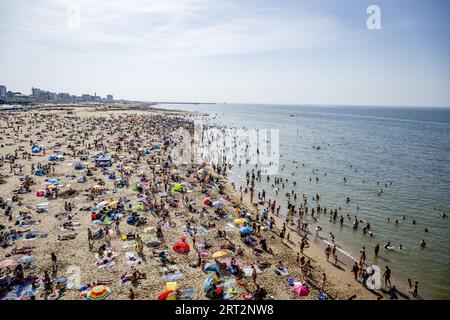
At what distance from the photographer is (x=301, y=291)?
49.2 feet

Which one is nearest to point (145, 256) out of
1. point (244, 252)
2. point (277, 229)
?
point (244, 252)

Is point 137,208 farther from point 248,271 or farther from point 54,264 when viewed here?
point 248,271

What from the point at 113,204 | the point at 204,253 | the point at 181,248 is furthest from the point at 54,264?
the point at 204,253

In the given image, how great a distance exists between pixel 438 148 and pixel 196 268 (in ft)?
244

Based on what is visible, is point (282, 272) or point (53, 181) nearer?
point (282, 272)

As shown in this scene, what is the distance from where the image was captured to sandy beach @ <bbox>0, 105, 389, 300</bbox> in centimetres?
1496

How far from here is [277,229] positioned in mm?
23516

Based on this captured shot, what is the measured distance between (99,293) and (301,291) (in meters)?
10.4

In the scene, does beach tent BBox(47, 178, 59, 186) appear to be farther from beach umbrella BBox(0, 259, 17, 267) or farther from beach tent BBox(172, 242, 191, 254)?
beach tent BBox(172, 242, 191, 254)

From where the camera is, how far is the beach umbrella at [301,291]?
15.0 m

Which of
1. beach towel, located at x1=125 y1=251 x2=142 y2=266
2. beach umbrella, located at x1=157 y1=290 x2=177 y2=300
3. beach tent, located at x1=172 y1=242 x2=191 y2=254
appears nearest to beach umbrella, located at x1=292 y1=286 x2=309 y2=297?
beach umbrella, located at x1=157 y1=290 x2=177 y2=300

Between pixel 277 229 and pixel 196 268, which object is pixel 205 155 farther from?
pixel 196 268

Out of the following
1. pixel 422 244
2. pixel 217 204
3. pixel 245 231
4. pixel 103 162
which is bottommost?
pixel 422 244

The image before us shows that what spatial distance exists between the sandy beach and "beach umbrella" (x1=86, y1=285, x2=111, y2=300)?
7 cm
